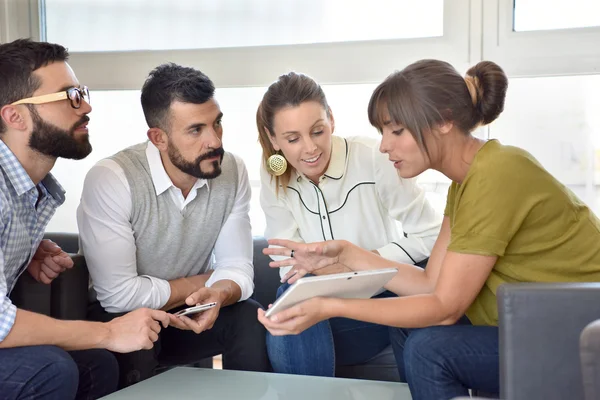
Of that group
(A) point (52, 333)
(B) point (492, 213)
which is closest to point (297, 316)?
(B) point (492, 213)

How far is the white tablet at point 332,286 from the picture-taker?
5.38 ft

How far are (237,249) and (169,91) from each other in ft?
1.94

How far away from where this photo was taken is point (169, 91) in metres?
2.50

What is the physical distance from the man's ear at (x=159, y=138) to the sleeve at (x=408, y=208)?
72 cm

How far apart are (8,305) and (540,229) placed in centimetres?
132

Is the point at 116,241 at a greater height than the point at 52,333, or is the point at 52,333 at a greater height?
the point at 116,241

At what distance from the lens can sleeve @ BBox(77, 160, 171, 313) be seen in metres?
2.36

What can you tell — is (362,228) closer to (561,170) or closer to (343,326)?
(343,326)

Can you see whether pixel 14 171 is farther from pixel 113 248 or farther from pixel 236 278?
pixel 236 278

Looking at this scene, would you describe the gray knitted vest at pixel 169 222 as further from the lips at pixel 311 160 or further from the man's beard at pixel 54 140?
the lips at pixel 311 160

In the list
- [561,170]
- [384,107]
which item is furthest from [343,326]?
[561,170]

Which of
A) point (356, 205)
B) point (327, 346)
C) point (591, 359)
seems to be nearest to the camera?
point (591, 359)

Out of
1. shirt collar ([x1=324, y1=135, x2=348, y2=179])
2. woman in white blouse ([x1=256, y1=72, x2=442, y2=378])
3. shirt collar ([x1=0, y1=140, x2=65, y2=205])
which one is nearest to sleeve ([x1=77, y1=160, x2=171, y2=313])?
shirt collar ([x1=0, y1=140, x2=65, y2=205])

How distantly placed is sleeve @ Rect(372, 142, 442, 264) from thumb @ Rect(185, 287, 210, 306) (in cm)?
58
